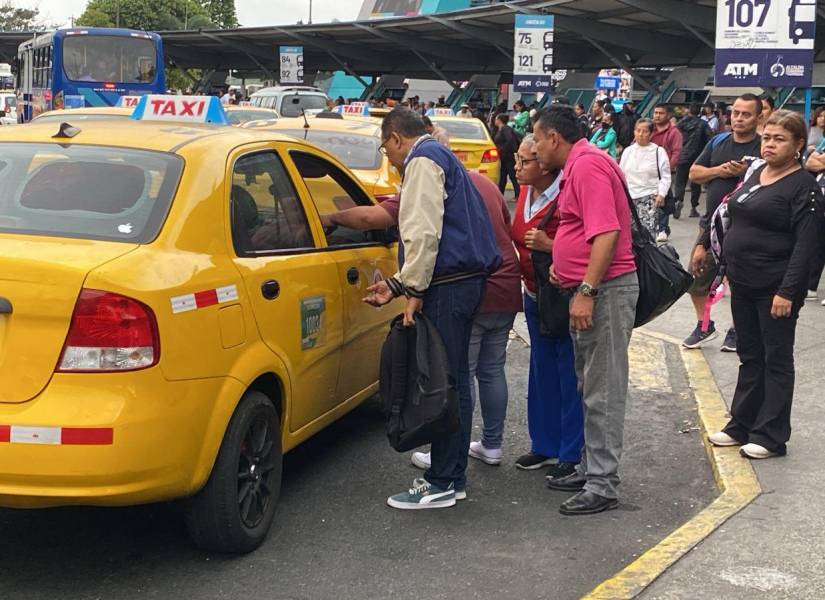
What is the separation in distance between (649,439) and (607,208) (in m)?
2.03

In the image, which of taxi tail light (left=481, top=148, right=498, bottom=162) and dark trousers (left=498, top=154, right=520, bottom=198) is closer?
taxi tail light (left=481, top=148, right=498, bottom=162)

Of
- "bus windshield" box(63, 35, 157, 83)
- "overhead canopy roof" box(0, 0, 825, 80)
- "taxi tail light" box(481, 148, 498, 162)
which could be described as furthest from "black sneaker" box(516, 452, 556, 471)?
"bus windshield" box(63, 35, 157, 83)

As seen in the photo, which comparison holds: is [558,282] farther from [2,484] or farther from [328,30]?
[328,30]

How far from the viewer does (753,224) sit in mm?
5582

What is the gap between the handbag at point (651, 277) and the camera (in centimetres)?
505

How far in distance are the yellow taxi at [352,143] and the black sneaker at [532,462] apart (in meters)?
4.69

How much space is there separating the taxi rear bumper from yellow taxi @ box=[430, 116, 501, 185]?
15277 millimetres

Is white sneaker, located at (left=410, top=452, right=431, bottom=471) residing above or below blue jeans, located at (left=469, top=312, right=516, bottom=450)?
below

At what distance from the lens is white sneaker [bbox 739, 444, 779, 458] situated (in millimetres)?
5590

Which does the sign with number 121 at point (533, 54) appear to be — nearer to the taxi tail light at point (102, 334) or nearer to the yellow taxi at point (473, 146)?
the yellow taxi at point (473, 146)

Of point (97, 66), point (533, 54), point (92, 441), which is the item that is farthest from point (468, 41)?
point (92, 441)

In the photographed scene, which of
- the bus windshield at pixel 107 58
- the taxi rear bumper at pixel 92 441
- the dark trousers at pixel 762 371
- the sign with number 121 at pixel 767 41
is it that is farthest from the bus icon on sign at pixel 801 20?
the bus windshield at pixel 107 58

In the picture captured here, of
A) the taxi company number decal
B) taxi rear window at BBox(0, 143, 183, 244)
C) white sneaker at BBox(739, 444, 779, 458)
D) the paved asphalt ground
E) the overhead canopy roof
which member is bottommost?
the paved asphalt ground

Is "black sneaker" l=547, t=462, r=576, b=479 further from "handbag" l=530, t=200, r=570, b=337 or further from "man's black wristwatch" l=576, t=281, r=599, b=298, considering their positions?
"man's black wristwatch" l=576, t=281, r=599, b=298
